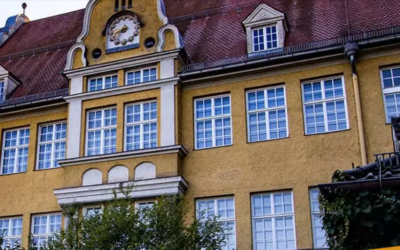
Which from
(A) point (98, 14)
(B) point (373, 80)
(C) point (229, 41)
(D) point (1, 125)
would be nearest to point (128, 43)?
(A) point (98, 14)

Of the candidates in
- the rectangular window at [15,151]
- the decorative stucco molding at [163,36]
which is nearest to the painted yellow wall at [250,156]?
the rectangular window at [15,151]

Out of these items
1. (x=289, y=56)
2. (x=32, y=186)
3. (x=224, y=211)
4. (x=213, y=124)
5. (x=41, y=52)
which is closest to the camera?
(x=224, y=211)

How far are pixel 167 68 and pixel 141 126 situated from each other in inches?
77.3

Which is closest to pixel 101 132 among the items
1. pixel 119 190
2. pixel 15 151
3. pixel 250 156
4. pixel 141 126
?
pixel 141 126

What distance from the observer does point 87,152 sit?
64.8ft

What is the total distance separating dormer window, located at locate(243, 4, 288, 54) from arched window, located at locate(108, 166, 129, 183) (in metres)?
5.28

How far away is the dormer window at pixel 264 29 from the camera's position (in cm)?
1980

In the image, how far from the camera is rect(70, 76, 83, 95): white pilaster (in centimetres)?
2050

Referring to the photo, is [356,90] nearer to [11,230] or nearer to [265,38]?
[265,38]

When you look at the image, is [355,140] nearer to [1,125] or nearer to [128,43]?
[128,43]

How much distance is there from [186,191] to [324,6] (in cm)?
794

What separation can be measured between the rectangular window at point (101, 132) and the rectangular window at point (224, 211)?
341 centimetres

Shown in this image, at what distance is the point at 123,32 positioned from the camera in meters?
20.9

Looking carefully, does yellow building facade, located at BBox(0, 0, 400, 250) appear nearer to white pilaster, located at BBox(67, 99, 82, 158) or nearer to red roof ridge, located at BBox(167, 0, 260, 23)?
white pilaster, located at BBox(67, 99, 82, 158)
